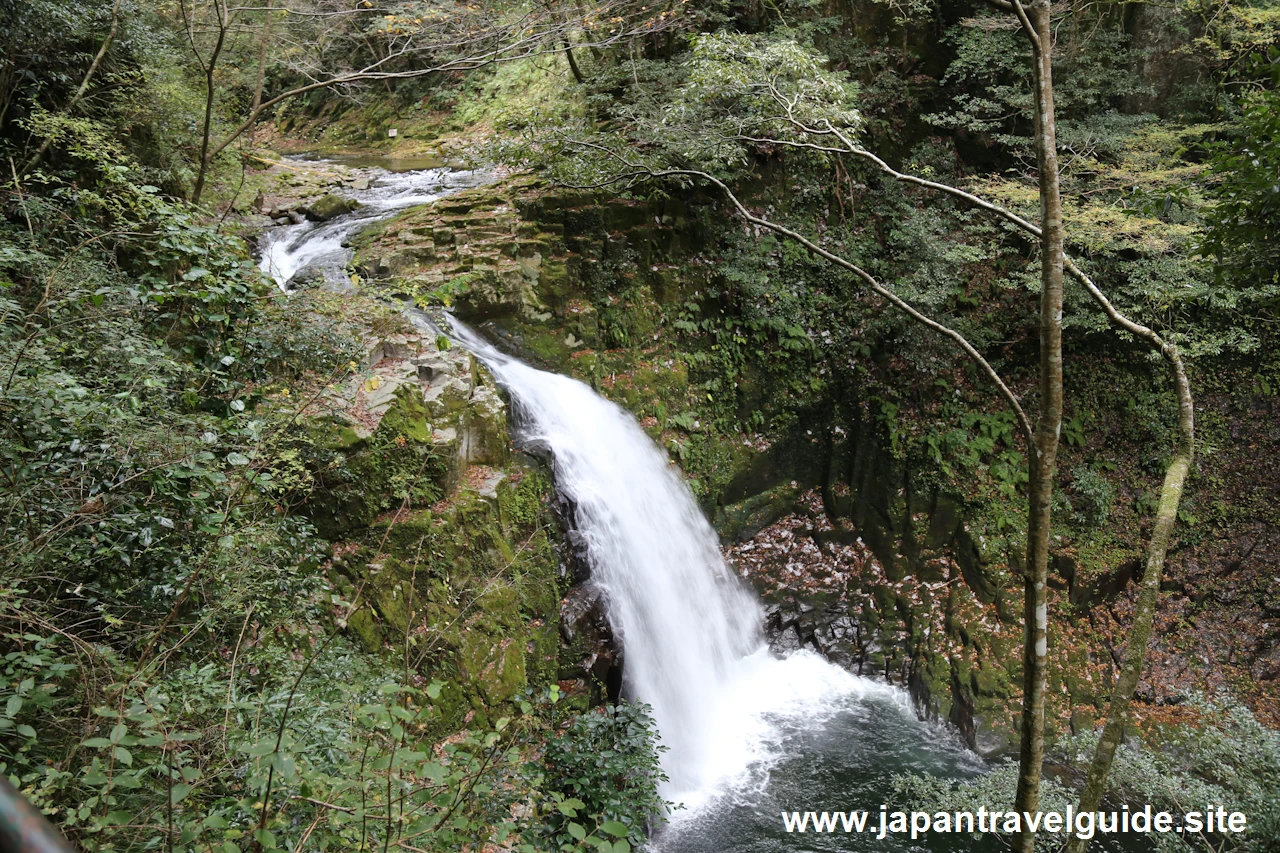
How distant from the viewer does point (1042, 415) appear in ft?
10.0

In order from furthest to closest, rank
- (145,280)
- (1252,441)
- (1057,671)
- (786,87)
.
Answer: (1252,441) → (1057,671) → (786,87) → (145,280)

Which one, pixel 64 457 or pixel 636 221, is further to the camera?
pixel 636 221

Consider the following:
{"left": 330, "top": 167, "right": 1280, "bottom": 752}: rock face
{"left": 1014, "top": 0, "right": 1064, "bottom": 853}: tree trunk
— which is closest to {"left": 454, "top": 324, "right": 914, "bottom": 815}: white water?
{"left": 330, "top": 167, "right": 1280, "bottom": 752}: rock face

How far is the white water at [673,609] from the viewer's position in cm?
676

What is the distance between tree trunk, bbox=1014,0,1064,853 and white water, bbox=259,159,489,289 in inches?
263

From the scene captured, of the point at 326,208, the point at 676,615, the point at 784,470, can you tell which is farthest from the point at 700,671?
the point at 326,208

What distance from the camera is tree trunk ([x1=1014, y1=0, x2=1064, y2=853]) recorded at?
3.03 metres

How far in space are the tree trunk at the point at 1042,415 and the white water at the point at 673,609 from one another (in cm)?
397

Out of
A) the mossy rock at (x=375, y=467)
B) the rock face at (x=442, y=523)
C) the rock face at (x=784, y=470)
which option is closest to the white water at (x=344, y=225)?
→ the rock face at (x=784, y=470)

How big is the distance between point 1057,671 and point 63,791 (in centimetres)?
996

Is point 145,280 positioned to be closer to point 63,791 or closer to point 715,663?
point 63,791

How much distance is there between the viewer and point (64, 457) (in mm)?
3010

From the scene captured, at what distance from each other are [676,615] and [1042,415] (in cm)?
534

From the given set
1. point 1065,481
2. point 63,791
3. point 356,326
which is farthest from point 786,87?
point 63,791
